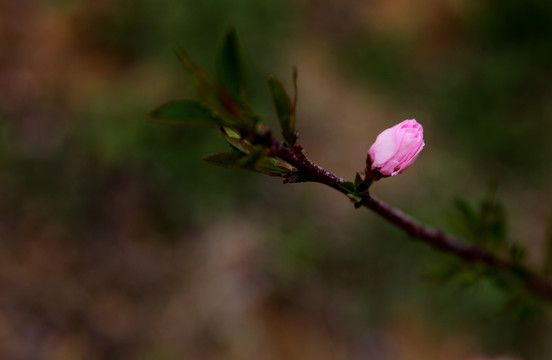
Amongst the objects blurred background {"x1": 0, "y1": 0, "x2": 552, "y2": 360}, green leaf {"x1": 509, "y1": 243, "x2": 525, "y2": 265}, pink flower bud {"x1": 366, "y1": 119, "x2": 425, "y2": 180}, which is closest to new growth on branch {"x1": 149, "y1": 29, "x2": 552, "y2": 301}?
pink flower bud {"x1": 366, "y1": 119, "x2": 425, "y2": 180}

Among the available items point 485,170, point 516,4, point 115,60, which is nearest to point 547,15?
point 516,4

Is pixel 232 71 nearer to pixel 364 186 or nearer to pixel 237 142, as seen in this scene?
pixel 237 142

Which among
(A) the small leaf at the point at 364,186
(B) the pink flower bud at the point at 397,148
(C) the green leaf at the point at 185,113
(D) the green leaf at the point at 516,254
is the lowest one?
(C) the green leaf at the point at 185,113

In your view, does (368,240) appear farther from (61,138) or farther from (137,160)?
(61,138)

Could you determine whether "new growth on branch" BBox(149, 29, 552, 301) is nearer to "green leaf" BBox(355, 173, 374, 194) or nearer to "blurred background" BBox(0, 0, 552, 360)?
"green leaf" BBox(355, 173, 374, 194)

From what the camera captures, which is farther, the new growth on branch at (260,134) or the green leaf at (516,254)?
the green leaf at (516,254)

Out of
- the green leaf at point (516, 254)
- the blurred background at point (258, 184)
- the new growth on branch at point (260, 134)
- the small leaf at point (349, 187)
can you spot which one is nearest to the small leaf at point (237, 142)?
the new growth on branch at point (260, 134)

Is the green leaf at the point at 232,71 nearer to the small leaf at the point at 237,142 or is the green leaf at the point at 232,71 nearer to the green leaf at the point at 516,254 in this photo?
the small leaf at the point at 237,142
